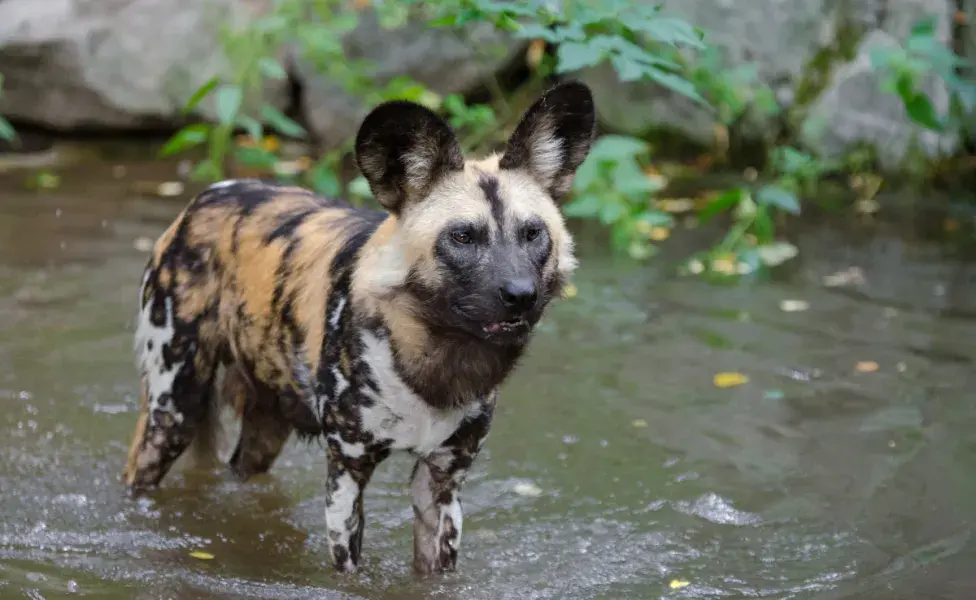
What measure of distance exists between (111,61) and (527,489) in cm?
588

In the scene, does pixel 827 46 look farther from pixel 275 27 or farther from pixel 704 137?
pixel 275 27

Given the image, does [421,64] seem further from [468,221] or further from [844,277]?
[468,221]

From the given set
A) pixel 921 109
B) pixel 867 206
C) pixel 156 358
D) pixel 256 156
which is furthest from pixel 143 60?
pixel 156 358

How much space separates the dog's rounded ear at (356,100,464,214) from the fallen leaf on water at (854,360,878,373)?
8.81 feet

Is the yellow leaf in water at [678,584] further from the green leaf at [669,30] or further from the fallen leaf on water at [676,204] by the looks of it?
the fallen leaf on water at [676,204]

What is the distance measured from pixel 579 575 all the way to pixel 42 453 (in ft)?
A: 6.33

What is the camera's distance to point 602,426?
458 cm

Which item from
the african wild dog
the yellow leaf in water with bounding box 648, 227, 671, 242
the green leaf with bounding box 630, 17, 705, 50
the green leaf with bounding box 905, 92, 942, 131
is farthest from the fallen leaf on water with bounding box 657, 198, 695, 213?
the african wild dog

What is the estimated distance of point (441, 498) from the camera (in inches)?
130

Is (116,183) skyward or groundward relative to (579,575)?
groundward

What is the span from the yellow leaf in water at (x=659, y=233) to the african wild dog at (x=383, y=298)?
3.68 metres

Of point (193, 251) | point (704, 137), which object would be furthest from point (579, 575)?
point (704, 137)

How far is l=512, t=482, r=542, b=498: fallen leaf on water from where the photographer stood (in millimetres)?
4043

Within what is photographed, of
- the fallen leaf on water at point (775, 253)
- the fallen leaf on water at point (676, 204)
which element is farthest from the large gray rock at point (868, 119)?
the fallen leaf on water at point (775, 253)
